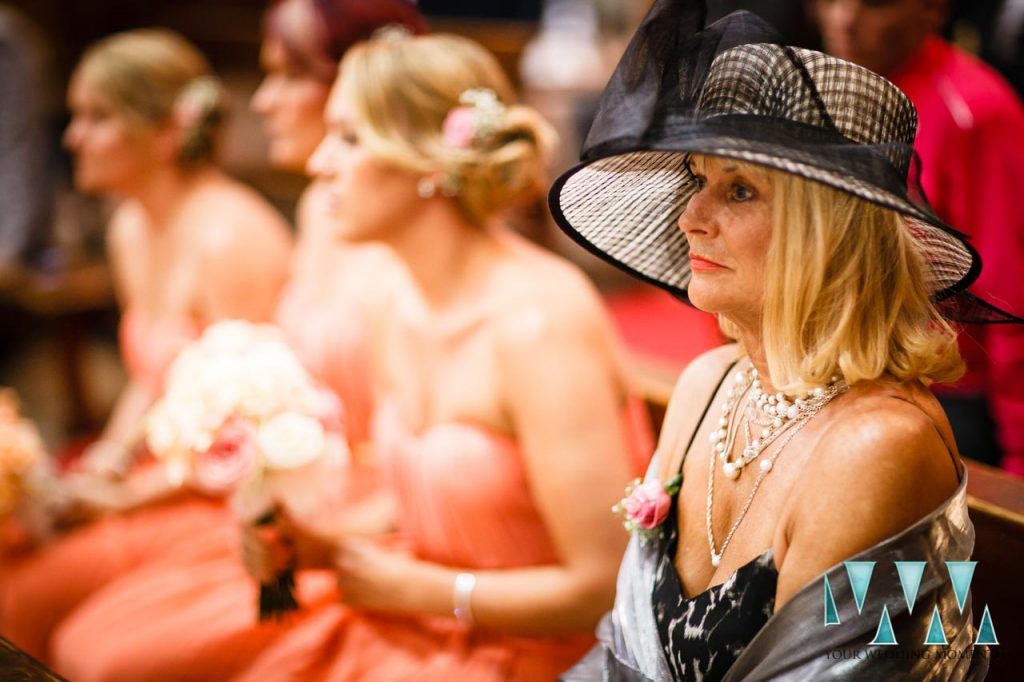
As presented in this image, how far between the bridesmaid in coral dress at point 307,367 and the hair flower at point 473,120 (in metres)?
0.44

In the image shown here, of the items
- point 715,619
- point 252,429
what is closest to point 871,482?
point 715,619

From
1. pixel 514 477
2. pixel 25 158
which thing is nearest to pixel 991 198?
pixel 514 477

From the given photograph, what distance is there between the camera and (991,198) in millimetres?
2449

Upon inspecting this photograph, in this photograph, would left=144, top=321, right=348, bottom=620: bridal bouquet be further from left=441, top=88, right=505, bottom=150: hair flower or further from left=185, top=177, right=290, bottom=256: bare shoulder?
left=185, top=177, right=290, bottom=256: bare shoulder

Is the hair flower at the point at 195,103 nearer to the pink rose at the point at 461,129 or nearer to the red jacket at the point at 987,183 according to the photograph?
the pink rose at the point at 461,129

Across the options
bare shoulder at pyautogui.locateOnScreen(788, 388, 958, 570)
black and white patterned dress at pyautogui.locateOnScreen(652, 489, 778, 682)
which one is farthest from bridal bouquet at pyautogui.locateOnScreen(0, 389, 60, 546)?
bare shoulder at pyautogui.locateOnScreen(788, 388, 958, 570)

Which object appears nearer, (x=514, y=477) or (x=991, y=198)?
(x=514, y=477)

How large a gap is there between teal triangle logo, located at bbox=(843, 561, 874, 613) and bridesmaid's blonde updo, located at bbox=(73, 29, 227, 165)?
2802mm

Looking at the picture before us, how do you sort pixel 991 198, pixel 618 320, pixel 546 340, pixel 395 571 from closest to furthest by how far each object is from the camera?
1. pixel 546 340
2. pixel 395 571
3. pixel 991 198
4. pixel 618 320

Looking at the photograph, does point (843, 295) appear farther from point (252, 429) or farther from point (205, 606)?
point (205, 606)

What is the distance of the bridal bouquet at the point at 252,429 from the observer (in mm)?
2359

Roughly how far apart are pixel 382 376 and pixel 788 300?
1.57m

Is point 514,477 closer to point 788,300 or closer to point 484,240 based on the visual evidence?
point 484,240

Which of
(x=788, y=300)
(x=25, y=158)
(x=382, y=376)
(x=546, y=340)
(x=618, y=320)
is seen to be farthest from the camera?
(x=618, y=320)
